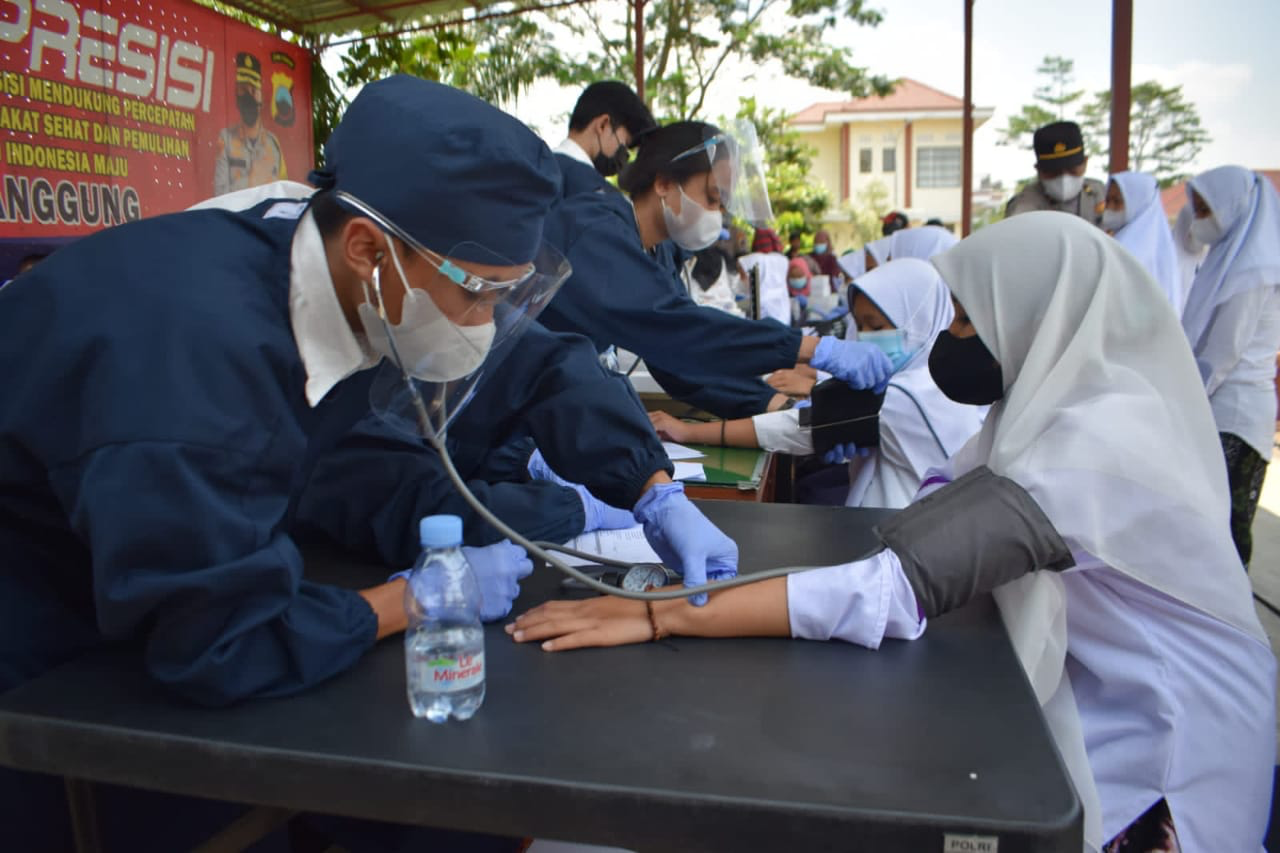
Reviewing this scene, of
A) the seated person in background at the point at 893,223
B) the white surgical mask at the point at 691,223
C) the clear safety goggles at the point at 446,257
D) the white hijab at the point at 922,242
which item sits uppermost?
the seated person in background at the point at 893,223

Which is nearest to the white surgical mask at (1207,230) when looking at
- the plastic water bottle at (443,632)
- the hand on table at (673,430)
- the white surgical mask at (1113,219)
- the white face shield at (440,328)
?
the white surgical mask at (1113,219)

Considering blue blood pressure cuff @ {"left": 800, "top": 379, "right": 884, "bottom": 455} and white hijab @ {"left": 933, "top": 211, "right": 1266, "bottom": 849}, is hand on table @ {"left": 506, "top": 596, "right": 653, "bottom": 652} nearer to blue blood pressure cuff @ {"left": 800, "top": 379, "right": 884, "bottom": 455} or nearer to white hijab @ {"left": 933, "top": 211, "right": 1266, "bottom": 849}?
white hijab @ {"left": 933, "top": 211, "right": 1266, "bottom": 849}

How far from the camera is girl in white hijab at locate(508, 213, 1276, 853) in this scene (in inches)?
44.9

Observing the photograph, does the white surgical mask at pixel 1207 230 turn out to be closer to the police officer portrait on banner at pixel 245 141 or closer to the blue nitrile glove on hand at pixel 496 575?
the blue nitrile glove on hand at pixel 496 575

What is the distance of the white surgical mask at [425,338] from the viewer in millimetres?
1063

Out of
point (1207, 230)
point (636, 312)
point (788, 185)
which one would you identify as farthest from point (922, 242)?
point (788, 185)

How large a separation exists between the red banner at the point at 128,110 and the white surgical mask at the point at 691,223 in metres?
2.14

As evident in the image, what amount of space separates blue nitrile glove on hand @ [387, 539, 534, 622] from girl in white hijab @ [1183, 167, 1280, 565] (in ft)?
9.51

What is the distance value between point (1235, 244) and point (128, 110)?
4.36 metres

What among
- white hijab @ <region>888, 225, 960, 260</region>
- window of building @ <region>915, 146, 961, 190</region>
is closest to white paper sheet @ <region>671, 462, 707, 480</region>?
white hijab @ <region>888, 225, 960, 260</region>

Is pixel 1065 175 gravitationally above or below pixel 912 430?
above

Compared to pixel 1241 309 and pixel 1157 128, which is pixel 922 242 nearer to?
pixel 1241 309

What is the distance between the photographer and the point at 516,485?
5.26 ft

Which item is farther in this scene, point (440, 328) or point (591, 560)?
point (591, 560)
